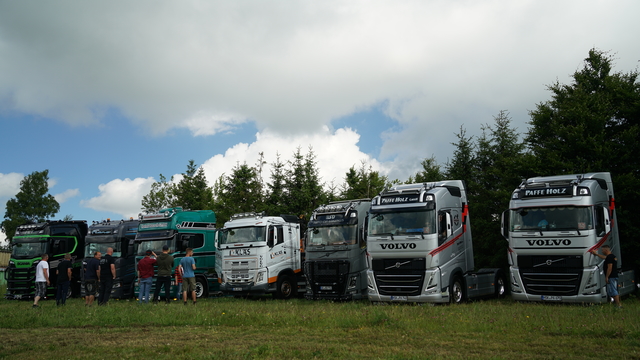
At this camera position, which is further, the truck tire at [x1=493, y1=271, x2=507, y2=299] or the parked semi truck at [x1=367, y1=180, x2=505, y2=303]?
the truck tire at [x1=493, y1=271, x2=507, y2=299]

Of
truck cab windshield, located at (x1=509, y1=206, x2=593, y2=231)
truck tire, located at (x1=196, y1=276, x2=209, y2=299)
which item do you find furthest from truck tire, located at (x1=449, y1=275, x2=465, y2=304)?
truck tire, located at (x1=196, y1=276, x2=209, y2=299)

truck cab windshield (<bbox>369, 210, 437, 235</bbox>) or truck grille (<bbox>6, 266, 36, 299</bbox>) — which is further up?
truck cab windshield (<bbox>369, 210, 437, 235</bbox>)

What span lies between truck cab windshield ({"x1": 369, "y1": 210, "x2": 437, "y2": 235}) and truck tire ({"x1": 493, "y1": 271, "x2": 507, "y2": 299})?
4.77 meters

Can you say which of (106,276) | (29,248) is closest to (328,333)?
(106,276)

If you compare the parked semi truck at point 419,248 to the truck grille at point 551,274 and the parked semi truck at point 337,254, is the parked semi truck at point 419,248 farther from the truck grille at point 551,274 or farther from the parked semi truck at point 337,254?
the truck grille at point 551,274

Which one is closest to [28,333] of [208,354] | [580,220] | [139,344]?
[139,344]

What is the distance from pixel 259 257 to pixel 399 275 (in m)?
6.17

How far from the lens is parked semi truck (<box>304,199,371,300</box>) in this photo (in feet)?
57.0

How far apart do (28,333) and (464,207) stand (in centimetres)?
1295

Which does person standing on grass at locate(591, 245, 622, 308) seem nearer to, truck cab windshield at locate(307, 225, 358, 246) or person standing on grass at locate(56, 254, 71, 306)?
truck cab windshield at locate(307, 225, 358, 246)

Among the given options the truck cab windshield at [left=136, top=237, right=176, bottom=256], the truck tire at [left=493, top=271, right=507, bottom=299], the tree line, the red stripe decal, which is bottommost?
the truck tire at [left=493, top=271, right=507, bottom=299]

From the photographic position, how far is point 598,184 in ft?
50.8

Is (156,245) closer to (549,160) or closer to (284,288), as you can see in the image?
(284,288)

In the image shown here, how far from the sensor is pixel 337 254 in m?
17.6
